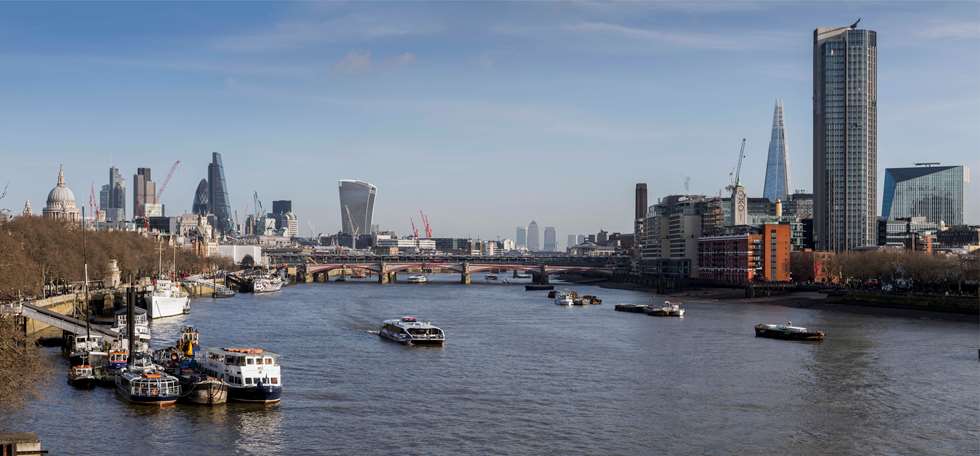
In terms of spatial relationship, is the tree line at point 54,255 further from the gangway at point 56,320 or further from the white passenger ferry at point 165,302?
the white passenger ferry at point 165,302

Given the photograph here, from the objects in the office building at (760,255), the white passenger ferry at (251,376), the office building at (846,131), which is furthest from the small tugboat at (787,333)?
the office building at (846,131)

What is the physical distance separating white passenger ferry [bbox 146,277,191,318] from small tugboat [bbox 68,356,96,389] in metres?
39.3

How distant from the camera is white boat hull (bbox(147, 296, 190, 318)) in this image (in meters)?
85.8

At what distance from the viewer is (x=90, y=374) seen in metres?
46.9

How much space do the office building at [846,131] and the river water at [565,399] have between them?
375 feet

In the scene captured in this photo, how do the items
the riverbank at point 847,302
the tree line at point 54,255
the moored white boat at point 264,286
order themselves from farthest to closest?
the moored white boat at point 264,286 → the riverbank at point 847,302 → the tree line at point 54,255

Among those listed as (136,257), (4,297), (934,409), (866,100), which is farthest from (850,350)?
(866,100)

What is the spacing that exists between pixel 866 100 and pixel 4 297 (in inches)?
6400

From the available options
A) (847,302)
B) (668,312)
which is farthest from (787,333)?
(847,302)

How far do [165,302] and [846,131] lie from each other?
446ft

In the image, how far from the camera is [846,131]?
185m

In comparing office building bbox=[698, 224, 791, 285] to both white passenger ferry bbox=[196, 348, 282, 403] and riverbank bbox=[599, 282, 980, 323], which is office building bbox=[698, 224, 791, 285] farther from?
white passenger ferry bbox=[196, 348, 282, 403]

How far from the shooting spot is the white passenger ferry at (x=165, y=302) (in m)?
86.0

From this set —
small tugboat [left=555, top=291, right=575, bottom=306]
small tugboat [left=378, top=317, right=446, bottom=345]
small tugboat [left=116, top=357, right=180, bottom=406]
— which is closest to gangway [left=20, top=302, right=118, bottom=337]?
small tugboat [left=116, top=357, right=180, bottom=406]
